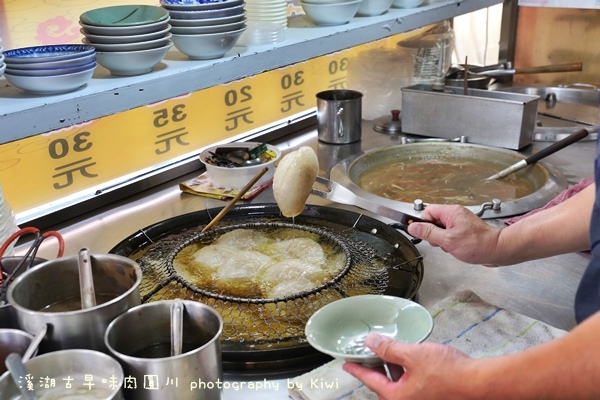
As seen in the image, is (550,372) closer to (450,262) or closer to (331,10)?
(450,262)

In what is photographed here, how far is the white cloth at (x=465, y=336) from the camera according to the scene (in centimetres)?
146

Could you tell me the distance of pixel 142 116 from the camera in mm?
2625

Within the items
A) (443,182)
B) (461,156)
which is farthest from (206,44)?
(461,156)

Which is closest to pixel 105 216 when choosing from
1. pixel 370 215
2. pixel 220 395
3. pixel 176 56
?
pixel 176 56

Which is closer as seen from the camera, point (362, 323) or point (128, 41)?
point (362, 323)

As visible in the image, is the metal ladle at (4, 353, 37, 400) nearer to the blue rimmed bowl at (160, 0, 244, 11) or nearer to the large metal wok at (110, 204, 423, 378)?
the large metal wok at (110, 204, 423, 378)

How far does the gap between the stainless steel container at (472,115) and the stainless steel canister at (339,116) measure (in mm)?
279

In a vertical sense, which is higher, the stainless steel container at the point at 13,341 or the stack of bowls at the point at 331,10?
the stack of bowls at the point at 331,10

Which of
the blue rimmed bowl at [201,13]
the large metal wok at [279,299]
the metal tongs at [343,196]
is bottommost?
the large metal wok at [279,299]

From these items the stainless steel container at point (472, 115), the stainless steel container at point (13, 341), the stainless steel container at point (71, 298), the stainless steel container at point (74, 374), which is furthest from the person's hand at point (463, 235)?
the stainless steel container at point (472, 115)

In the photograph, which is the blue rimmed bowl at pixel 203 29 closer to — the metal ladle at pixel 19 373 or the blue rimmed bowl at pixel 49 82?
the blue rimmed bowl at pixel 49 82

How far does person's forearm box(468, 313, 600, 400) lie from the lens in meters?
1.03

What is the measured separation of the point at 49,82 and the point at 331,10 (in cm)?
111

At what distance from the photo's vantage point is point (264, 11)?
2.11m
